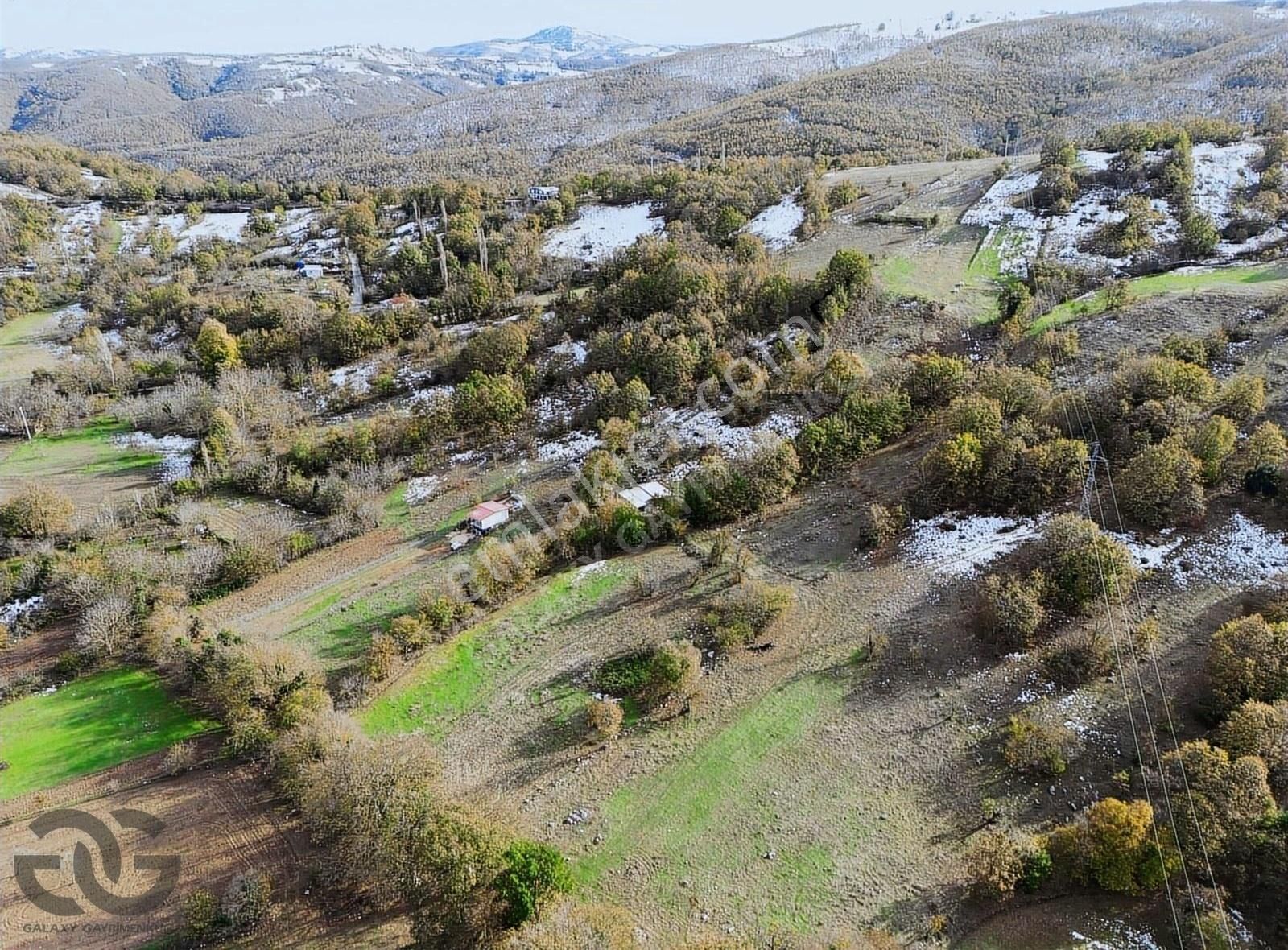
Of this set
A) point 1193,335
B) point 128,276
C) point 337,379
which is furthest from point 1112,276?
point 128,276

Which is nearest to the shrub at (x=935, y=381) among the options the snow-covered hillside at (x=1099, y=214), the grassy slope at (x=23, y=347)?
the snow-covered hillside at (x=1099, y=214)

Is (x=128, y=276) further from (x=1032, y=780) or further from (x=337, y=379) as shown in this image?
(x=1032, y=780)

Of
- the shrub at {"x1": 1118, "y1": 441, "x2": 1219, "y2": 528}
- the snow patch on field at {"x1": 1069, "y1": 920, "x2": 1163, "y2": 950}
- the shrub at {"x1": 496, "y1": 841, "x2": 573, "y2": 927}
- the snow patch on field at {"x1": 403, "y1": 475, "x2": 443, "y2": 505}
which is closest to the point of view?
the snow patch on field at {"x1": 1069, "y1": 920, "x2": 1163, "y2": 950}

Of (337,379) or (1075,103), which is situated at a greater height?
(1075,103)

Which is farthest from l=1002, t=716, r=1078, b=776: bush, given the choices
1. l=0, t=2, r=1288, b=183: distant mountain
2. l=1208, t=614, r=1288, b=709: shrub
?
l=0, t=2, r=1288, b=183: distant mountain

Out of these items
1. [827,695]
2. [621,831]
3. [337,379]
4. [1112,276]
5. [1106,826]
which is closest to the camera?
[1106,826]

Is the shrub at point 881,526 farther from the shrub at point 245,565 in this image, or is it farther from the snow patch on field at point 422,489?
the shrub at point 245,565

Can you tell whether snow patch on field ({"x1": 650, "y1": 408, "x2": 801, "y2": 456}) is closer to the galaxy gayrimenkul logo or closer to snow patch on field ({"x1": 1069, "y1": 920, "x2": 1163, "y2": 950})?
snow patch on field ({"x1": 1069, "y1": 920, "x2": 1163, "y2": 950})

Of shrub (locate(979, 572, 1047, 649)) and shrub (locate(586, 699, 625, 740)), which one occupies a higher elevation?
shrub (locate(979, 572, 1047, 649))
